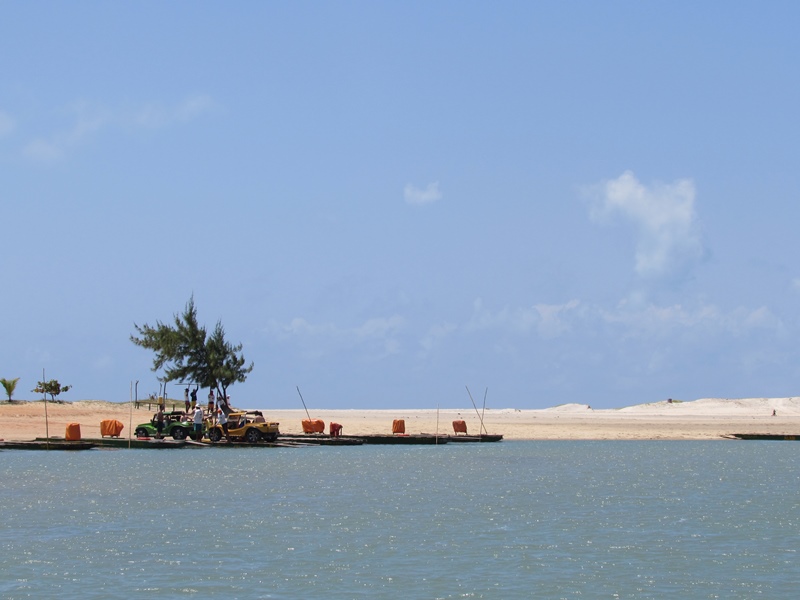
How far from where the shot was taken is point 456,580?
2089 centimetres

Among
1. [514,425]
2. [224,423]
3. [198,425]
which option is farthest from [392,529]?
[514,425]

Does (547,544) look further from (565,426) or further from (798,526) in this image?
(565,426)

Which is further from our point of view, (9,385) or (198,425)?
(9,385)

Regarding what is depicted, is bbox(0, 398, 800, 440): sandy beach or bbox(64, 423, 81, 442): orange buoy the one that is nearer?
bbox(64, 423, 81, 442): orange buoy

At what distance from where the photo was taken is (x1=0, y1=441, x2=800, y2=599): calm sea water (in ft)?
67.3

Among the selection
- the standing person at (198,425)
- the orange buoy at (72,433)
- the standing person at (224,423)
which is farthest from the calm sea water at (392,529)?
the standing person at (224,423)

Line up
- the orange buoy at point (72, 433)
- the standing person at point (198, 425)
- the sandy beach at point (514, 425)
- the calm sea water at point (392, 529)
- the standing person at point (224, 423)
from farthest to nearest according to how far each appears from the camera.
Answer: the sandy beach at point (514, 425) → the standing person at point (224, 423) → the orange buoy at point (72, 433) → the standing person at point (198, 425) → the calm sea water at point (392, 529)

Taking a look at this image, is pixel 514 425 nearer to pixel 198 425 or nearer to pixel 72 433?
pixel 198 425

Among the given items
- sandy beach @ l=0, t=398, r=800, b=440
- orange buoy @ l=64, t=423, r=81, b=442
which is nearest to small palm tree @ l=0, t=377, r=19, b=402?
sandy beach @ l=0, t=398, r=800, b=440

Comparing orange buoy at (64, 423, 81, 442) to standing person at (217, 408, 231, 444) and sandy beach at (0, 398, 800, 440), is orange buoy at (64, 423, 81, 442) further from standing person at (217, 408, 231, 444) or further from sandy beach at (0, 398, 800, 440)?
standing person at (217, 408, 231, 444)

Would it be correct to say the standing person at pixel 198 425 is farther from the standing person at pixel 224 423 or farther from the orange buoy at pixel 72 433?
the orange buoy at pixel 72 433

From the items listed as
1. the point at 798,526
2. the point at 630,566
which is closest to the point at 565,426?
the point at 798,526

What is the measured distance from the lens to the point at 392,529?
1087 inches

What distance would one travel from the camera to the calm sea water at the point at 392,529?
20.5 m
